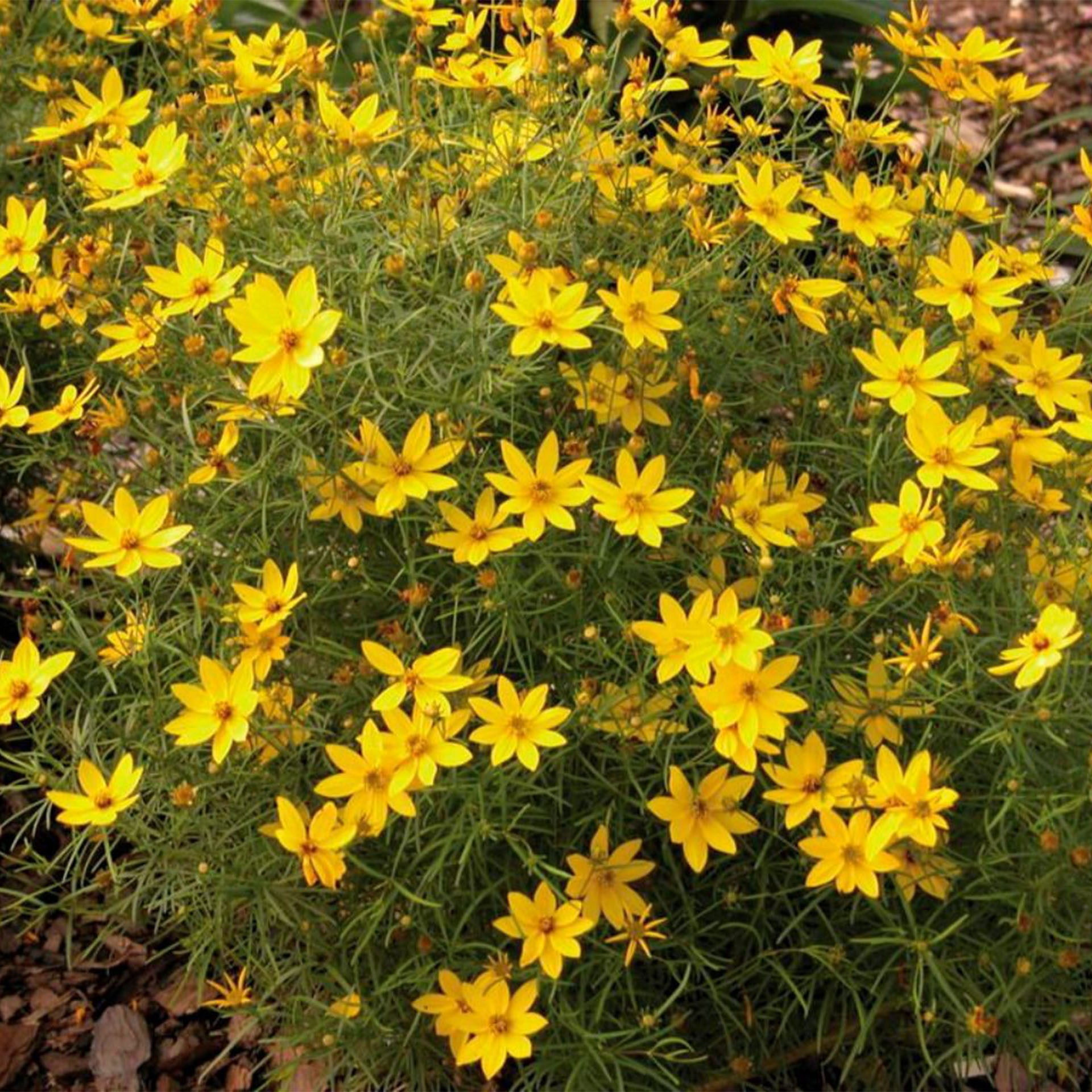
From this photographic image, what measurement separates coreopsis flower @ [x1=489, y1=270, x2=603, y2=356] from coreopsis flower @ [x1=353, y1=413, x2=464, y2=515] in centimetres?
14

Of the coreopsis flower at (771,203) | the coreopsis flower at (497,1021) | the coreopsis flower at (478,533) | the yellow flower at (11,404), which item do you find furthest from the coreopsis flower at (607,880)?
the yellow flower at (11,404)

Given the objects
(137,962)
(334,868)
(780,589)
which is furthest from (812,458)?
(137,962)

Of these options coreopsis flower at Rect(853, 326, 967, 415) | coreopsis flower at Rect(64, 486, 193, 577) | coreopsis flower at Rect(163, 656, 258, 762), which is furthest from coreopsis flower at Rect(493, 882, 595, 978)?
coreopsis flower at Rect(853, 326, 967, 415)

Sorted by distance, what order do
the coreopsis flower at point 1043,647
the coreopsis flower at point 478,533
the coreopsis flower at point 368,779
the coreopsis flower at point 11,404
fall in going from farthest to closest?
the coreopsis flower at point 11,404 < the coreopsis flower at point 478,533 < the coreopsis flower at point 368,779 < the coreopsis flower at point 1043,647

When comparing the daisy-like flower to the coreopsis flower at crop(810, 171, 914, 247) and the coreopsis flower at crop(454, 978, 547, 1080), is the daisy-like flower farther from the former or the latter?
the coreopsis flower at crop(810, 171, 914, 247)

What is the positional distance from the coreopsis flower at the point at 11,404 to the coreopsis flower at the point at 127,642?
0.97 ft

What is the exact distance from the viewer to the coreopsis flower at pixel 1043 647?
5.65 ft

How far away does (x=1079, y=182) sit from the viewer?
201 inches

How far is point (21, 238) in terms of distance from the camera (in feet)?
7.40

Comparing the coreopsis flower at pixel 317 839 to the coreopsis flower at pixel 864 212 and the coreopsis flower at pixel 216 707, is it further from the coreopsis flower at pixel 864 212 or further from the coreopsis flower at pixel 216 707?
the coreopsis flower at pixel 864 212

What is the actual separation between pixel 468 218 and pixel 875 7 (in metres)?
2.55

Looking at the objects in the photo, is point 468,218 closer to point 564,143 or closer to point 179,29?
point 564,143

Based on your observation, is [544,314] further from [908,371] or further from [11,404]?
[11,404]

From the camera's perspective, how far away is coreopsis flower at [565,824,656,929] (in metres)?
1.92
